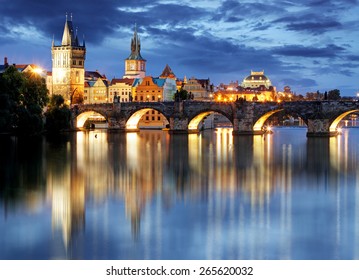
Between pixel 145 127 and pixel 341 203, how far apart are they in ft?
226

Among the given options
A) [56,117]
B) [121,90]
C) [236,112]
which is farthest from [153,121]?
[236,112]

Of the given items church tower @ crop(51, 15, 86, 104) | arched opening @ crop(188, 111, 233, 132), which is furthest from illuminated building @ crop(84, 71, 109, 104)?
arched opening @ crop(188, 111, 233, 132)

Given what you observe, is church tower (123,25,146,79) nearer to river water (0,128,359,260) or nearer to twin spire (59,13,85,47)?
twin spire (59,13,85,47)

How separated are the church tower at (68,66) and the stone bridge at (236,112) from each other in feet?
78.6

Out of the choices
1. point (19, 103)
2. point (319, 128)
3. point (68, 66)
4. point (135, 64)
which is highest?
point (135, 64)

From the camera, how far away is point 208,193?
25.3 m

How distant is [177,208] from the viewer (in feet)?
72.2

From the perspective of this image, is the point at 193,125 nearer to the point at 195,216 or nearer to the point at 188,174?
the point at 188,174

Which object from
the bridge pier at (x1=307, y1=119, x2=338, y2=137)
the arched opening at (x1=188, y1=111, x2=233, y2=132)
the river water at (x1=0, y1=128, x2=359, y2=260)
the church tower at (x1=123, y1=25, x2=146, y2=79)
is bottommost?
the river water at (x1=0, y1=128, x2=359, y2=260)

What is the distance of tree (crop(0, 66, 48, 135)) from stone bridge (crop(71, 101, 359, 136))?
48.2 feet

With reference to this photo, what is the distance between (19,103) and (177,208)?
132 feet

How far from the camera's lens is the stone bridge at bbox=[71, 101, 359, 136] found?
62719mm

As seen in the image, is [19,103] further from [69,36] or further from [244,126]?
[69,36]

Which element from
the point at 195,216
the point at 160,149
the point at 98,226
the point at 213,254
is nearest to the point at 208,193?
the point at 195,216
